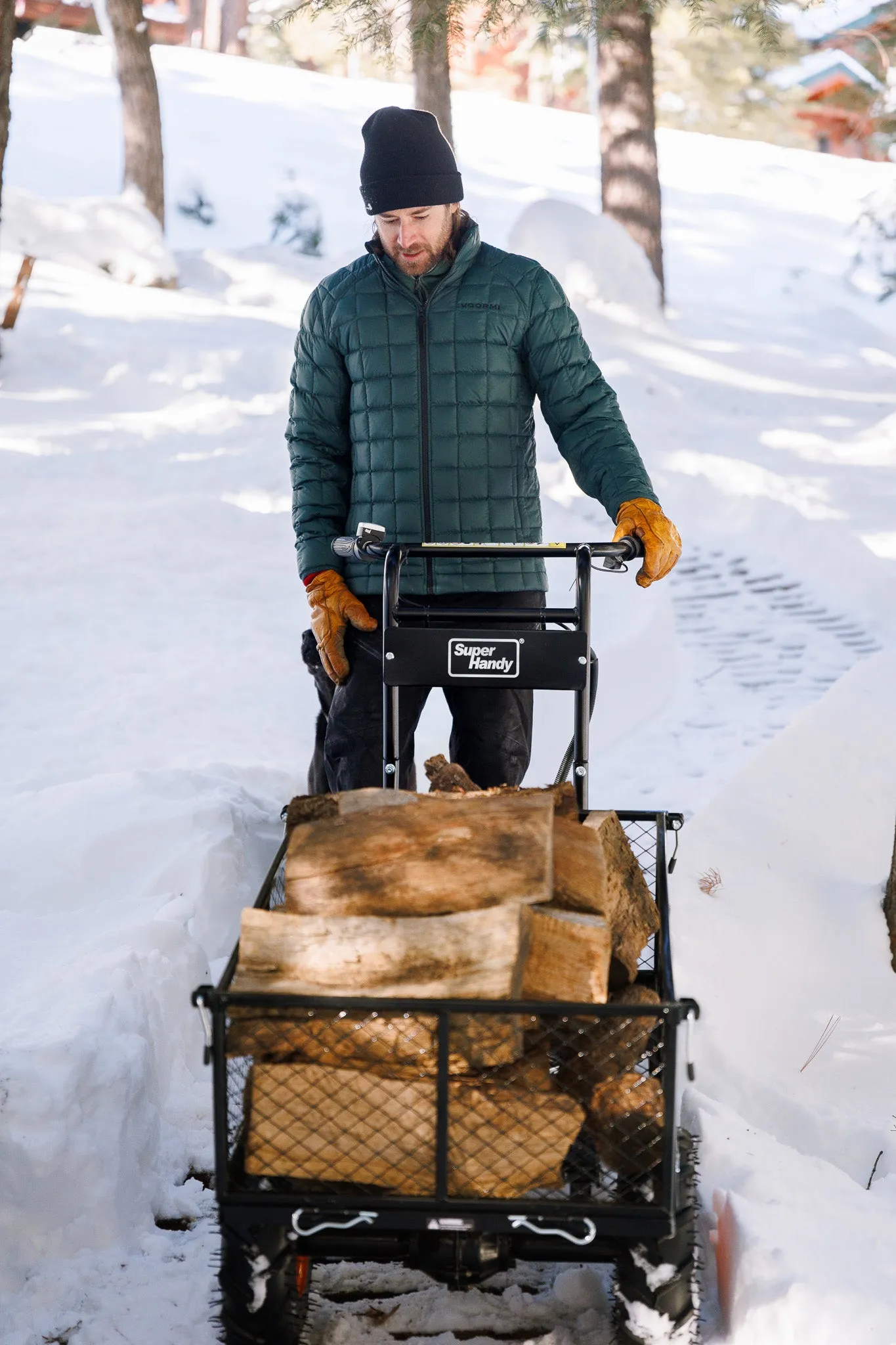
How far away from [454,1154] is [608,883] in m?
0.56

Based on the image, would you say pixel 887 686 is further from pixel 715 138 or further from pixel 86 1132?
pixel 715 138

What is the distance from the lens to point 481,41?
34312mm

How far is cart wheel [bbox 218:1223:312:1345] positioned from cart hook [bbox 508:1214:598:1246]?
0.36 m

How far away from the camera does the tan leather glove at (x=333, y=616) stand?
339 centimetres

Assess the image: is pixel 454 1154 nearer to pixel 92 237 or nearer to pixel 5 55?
pixel 5 55

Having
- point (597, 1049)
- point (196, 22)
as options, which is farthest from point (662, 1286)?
point (196, 22)

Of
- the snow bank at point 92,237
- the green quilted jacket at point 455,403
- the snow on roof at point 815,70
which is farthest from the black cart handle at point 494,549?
the snow on roof at point 815,70

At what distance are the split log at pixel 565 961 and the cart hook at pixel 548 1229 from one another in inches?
12.1

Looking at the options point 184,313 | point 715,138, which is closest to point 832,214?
point 715,138

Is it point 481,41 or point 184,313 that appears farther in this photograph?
point 481,41

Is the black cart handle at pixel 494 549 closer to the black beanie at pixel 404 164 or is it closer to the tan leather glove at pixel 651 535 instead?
the tan leather glove at pixel 651 535

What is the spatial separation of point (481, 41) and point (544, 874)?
1411 inches

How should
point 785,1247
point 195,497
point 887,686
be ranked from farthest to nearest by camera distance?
point 195,497, point 887,686, point 785,1247

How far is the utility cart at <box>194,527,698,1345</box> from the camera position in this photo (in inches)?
77.2
